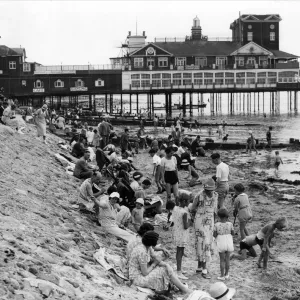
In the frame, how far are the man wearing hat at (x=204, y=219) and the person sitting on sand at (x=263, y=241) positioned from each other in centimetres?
96

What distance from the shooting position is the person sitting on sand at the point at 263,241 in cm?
1044

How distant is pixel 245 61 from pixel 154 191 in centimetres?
5853

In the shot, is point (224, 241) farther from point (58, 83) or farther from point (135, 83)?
point (135, 83)

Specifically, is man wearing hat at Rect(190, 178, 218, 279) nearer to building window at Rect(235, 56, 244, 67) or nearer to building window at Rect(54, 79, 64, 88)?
building window at Rect(54, 79, 64, 88)

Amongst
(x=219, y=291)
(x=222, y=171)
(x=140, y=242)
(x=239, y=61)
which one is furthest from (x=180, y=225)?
(x=239, y=61)

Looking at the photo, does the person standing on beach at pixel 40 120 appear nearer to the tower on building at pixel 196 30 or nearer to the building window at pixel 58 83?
A: the building window at pixel 58 83

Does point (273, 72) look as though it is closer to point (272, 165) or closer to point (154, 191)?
point (272, 165)

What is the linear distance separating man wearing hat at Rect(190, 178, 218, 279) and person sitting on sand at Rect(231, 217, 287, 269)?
958mm

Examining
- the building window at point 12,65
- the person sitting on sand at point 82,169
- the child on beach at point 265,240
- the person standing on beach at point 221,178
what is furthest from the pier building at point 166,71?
the child on beach at point 265,240

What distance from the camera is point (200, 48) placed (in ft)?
244

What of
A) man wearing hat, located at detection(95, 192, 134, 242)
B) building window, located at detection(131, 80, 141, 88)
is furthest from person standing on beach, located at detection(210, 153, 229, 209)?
building window, located at detection(131, 80, 141, 88)

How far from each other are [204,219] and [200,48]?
214ft

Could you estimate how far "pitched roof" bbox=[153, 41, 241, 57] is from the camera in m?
73.6

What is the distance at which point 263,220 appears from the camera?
1528 centimetres
